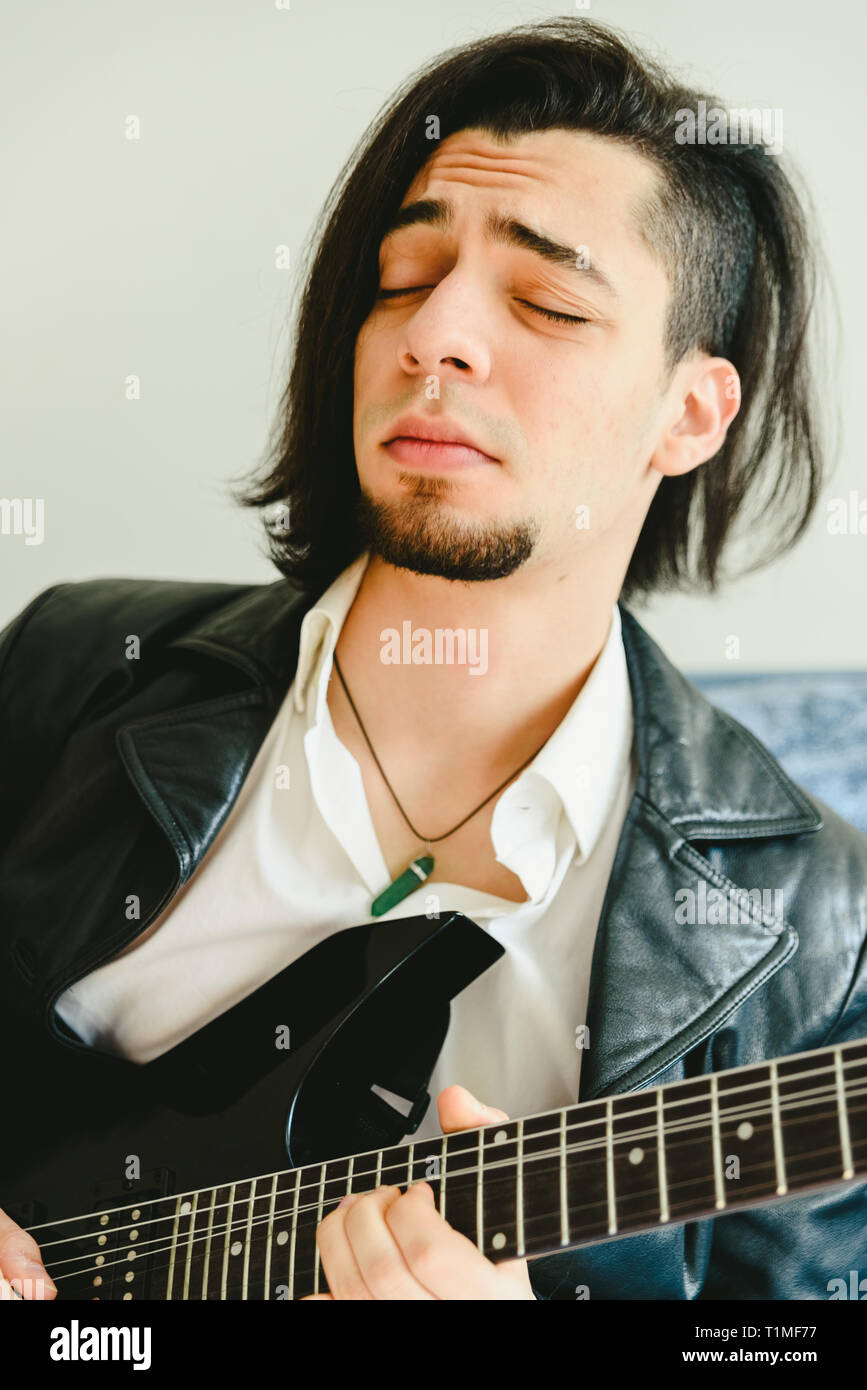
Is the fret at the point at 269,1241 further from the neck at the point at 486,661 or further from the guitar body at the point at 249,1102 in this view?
the neck at the point at 486,661

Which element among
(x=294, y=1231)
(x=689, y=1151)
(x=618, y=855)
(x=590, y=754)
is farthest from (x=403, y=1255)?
(x=590, y=754)

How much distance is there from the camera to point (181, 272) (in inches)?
76.8

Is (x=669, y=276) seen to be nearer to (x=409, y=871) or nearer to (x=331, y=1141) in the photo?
(x=409, y=871)

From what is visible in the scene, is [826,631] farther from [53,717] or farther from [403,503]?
[53,717]

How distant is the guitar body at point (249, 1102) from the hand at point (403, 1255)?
0.51 ft

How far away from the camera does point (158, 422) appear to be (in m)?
1.98

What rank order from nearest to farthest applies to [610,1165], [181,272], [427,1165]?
1. [610,1165]
2. [427,1165]
3. [181,272]

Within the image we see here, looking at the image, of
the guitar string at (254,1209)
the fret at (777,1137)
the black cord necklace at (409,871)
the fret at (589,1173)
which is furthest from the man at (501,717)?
the fret at (777,1137)

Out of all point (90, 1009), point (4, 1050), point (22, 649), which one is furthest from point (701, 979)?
point (22, 649)

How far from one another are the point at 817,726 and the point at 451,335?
0.77 meters

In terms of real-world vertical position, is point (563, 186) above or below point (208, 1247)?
above

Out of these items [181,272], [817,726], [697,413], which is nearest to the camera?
[697,413]

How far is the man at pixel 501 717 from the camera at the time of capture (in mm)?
1167
